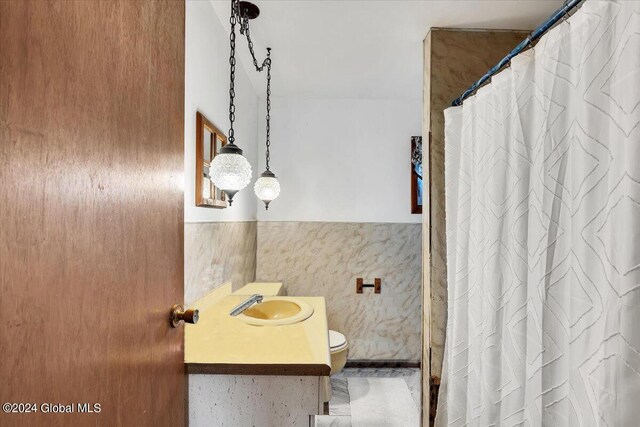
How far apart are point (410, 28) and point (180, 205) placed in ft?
5.09

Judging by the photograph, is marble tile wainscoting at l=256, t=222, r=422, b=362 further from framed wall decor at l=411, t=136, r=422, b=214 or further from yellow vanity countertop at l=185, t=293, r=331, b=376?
yellow vanity countertop at l=185, t=293, r=331, b=376

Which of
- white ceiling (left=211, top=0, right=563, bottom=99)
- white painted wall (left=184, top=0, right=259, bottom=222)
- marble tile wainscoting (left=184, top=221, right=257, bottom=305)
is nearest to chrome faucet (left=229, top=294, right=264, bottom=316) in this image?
marble tile wainscoting (left=184, top=221, right=257, bottom=305)

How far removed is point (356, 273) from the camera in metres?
2.93

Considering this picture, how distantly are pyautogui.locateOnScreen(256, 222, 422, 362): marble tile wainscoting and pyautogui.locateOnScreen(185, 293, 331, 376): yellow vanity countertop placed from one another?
136cm

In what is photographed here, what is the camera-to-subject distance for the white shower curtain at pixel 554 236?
26.1 inches

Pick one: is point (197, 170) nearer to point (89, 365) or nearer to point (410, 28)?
point (89, 365)

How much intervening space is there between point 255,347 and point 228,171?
0.67 metres

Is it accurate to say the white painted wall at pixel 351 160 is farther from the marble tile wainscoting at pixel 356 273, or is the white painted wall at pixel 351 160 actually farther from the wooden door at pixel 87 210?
the wooden door at pixel 87 210

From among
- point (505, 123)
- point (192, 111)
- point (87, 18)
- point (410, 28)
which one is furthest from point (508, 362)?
point (410, 28)

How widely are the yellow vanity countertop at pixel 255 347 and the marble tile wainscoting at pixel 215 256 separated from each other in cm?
13

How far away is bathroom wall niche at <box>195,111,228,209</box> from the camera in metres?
1.53

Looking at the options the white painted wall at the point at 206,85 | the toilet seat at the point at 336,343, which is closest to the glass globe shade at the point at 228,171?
the white painted wall at the point at 206,85

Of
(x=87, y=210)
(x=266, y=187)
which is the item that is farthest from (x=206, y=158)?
(x=87, y=210)

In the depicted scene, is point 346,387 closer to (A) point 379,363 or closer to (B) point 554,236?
(A) point 379,363
